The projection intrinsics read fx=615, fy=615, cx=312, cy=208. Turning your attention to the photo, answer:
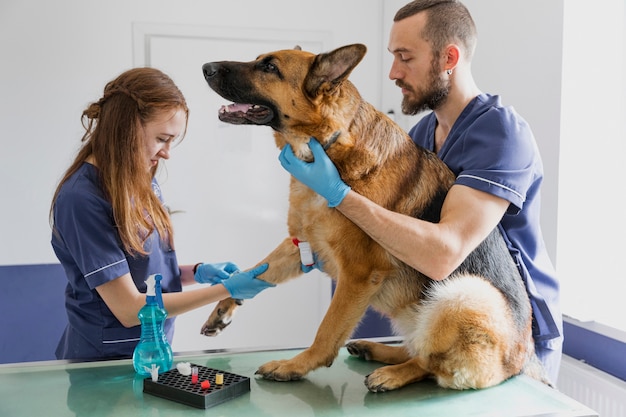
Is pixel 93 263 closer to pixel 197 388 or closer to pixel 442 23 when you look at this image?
pixel 197 388

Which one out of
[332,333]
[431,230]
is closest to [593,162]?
[431,230]

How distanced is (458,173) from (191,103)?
250cm

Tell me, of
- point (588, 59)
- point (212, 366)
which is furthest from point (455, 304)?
point (588, 59)

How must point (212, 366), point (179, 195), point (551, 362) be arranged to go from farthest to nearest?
point (179, 195) → point (551, 362) → point (212, 366)

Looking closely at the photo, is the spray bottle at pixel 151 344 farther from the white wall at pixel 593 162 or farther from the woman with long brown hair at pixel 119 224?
the white wall at pixel 593 162

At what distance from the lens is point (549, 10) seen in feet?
8.25

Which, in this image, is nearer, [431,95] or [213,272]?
[431,95]

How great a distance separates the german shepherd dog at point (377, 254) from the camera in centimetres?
150

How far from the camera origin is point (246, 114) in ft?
5.52

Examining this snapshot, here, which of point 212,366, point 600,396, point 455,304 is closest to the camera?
point 455,304

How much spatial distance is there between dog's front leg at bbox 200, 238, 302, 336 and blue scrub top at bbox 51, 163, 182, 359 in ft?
0.91

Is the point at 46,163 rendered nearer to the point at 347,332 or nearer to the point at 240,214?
the point at 240,214

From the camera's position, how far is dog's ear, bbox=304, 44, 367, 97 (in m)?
1.55

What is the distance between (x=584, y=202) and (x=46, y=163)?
294cm
